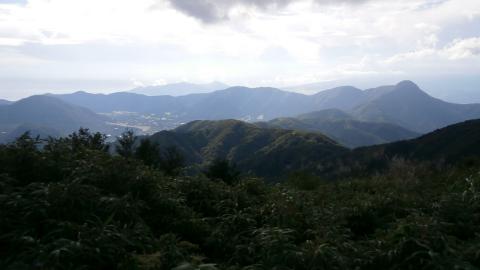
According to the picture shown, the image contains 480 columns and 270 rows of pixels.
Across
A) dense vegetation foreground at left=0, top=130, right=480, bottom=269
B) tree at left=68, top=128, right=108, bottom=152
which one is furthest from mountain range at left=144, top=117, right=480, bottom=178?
dense vegetation foreground at left=0, top=130, right=480, bottom=269

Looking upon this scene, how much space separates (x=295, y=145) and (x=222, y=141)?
48.9 meters

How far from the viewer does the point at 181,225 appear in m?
6.02

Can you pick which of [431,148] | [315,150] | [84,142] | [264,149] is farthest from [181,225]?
[264,149]

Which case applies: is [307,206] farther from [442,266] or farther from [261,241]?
[442,266]

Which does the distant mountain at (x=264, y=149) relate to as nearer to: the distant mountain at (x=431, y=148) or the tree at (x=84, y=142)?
the distant mountain at (x=431, y=148)

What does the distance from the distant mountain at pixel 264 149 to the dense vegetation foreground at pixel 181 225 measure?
9892 centimetres

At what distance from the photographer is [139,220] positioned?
542cm

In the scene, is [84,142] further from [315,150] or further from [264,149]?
[264,149]

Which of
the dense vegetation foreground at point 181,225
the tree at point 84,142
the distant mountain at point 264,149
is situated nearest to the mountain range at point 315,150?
the distant mountain at point 264,149

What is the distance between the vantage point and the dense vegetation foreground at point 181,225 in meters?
4.32

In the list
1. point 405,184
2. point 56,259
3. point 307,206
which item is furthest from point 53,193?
point 405,184

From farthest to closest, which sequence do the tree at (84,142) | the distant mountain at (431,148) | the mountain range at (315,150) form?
the mountain range at (315,150)
the distant mountain at (431,148)
the tree at (84,142)

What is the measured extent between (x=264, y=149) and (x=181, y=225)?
156 m

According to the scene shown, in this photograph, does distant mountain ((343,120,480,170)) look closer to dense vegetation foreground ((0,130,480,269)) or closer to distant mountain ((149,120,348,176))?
distant mountain ((149,120,348,176))
